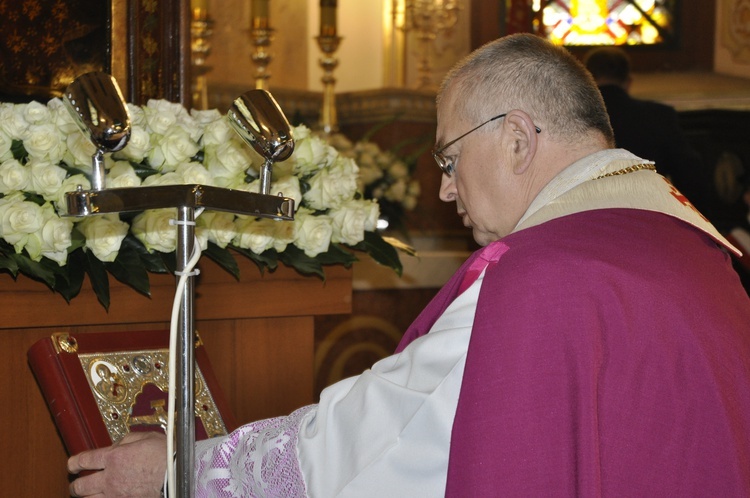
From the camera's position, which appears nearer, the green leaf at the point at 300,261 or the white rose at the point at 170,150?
the white rose at the point at 170,150

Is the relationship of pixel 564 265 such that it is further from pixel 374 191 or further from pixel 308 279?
pixel 374 191

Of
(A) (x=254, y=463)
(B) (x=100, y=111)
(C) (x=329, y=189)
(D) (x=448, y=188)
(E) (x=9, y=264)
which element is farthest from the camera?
(C) (x=329, y=189)

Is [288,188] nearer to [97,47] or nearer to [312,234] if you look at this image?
[312,234]

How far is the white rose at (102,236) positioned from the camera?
205 centimetres

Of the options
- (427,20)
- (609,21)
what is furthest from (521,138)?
(609,21)

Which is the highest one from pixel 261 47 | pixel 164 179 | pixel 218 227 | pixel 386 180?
pixel 261 47

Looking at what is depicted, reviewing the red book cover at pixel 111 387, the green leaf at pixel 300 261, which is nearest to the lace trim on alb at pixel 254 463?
the red book cover at pixel 111 387

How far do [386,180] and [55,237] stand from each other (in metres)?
2.55

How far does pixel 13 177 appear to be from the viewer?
6.72ft

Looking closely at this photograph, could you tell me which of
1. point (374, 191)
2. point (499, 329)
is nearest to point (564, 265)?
point (499, 329)

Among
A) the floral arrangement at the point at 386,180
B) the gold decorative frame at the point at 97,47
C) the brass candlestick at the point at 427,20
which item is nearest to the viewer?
the gold decorative frame at the point at 97,47

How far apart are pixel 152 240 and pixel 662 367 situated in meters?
1.05

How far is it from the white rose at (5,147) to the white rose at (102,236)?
22 cm

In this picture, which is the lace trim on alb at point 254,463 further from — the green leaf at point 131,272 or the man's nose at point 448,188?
the man's nose at point 448,188
